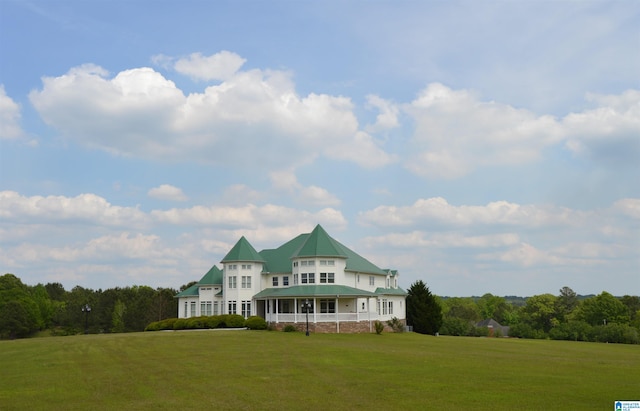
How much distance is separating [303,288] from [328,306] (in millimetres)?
3826

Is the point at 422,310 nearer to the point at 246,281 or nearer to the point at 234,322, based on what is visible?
the point at 246,281

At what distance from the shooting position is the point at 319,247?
54.2 m

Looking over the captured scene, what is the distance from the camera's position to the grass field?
Answer: 15438 mm

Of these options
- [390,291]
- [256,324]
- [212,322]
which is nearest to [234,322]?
[212,322]

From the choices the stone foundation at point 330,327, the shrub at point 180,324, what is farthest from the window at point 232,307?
the stone foundation at point 330,327

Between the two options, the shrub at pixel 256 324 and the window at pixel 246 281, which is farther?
the window at pixel 246 281

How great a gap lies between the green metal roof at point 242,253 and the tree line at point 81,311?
3384 cm

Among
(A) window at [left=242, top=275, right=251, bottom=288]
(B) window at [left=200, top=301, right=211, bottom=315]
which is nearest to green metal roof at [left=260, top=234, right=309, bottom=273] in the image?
(A) window at [left=242, top=275, right=251, bottom=288]

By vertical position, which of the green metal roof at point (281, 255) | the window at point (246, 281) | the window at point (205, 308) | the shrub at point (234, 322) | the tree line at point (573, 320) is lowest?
the tree line at point (573, 320)

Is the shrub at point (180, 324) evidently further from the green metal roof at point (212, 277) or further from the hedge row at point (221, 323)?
the green metal roof at point (212, 277)

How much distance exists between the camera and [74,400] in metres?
16.0

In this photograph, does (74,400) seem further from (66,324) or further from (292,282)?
(66,324)

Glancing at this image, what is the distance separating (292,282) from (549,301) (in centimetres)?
6348

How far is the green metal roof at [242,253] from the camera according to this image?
191ft
